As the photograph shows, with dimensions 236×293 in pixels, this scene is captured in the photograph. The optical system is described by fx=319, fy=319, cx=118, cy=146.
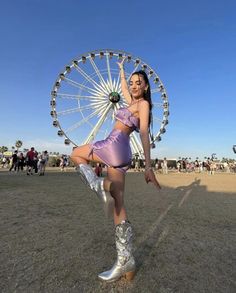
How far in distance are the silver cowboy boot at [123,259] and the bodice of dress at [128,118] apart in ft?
2.98

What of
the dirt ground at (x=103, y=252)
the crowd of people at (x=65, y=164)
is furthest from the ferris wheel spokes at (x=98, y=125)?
the dirt ground at (x=103, y=252)

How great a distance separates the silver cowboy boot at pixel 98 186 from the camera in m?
2.56

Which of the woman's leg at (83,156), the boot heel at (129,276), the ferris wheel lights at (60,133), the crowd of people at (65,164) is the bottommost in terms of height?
the boot heel at (129,276)

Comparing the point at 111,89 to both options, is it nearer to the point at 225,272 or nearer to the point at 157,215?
the point at 157,215

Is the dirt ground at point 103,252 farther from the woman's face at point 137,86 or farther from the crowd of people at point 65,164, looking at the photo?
the crowd of people at point 65,164

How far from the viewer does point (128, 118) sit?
2.97 m

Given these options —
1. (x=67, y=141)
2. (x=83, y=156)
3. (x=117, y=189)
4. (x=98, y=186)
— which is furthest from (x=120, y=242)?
(x=67, y=141)

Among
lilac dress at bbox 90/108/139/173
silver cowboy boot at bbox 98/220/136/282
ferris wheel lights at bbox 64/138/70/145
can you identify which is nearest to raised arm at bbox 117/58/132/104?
lilac dress at bbox 90/108/139/173

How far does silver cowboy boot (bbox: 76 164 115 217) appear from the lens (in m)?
2.56

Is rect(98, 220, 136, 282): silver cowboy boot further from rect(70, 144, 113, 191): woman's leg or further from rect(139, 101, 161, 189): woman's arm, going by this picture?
rect(70, 144, 113, 191): woman's leg

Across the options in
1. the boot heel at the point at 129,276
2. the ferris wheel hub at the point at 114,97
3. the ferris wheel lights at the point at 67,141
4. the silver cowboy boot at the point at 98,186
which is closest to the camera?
the silver cowboy boot at the point at 98,186

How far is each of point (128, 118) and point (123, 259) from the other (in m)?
1.27

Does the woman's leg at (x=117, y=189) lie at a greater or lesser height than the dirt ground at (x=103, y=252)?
greater

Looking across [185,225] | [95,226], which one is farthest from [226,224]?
[95,226]
